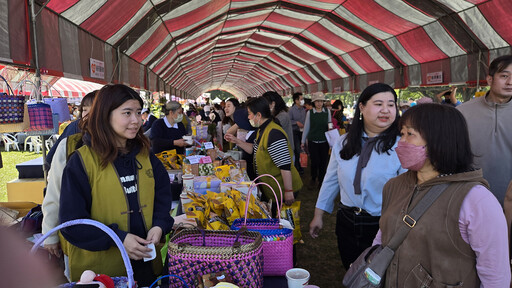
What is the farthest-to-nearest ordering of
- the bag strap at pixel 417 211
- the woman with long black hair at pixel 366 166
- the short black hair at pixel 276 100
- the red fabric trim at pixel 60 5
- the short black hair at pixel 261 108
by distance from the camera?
the short black hair at pixel 276 100
the red fabric trim at pixel 60 5
the short black hair at pixel 261 108
the woman with long black hair at pixel 366 166
the bag strap at pixel 417 211

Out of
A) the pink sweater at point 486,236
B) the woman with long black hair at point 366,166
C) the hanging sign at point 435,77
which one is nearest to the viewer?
the pink sweater at point 486,236

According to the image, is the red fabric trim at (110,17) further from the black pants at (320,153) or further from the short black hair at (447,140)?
the short black hair at (447,140)

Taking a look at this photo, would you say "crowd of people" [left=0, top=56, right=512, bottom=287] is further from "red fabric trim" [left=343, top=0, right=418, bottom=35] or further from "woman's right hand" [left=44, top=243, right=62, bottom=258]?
"red fabric trim" [left=343, top=0, right=418, bottom=35]

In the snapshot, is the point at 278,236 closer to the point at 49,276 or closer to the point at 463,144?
the point at 463,144

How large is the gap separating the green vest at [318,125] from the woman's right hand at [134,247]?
221 inches

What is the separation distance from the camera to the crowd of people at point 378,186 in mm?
1513

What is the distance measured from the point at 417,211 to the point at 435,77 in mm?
8453

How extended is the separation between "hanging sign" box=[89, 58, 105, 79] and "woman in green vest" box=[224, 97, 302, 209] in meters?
3.50

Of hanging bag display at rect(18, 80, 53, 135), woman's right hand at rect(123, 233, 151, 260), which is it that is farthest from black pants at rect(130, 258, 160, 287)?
hanging bag display at rect(18, 80, 53, 135)

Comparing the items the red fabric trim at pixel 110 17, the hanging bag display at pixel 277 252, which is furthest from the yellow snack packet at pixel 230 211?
the red fabric trim at pixel 110 17

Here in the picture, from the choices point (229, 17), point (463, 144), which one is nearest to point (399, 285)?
point (463, 144)

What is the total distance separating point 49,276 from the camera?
0.52 m

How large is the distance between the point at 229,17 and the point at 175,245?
31.6 ft

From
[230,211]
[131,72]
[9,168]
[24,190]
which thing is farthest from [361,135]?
[9,168]
